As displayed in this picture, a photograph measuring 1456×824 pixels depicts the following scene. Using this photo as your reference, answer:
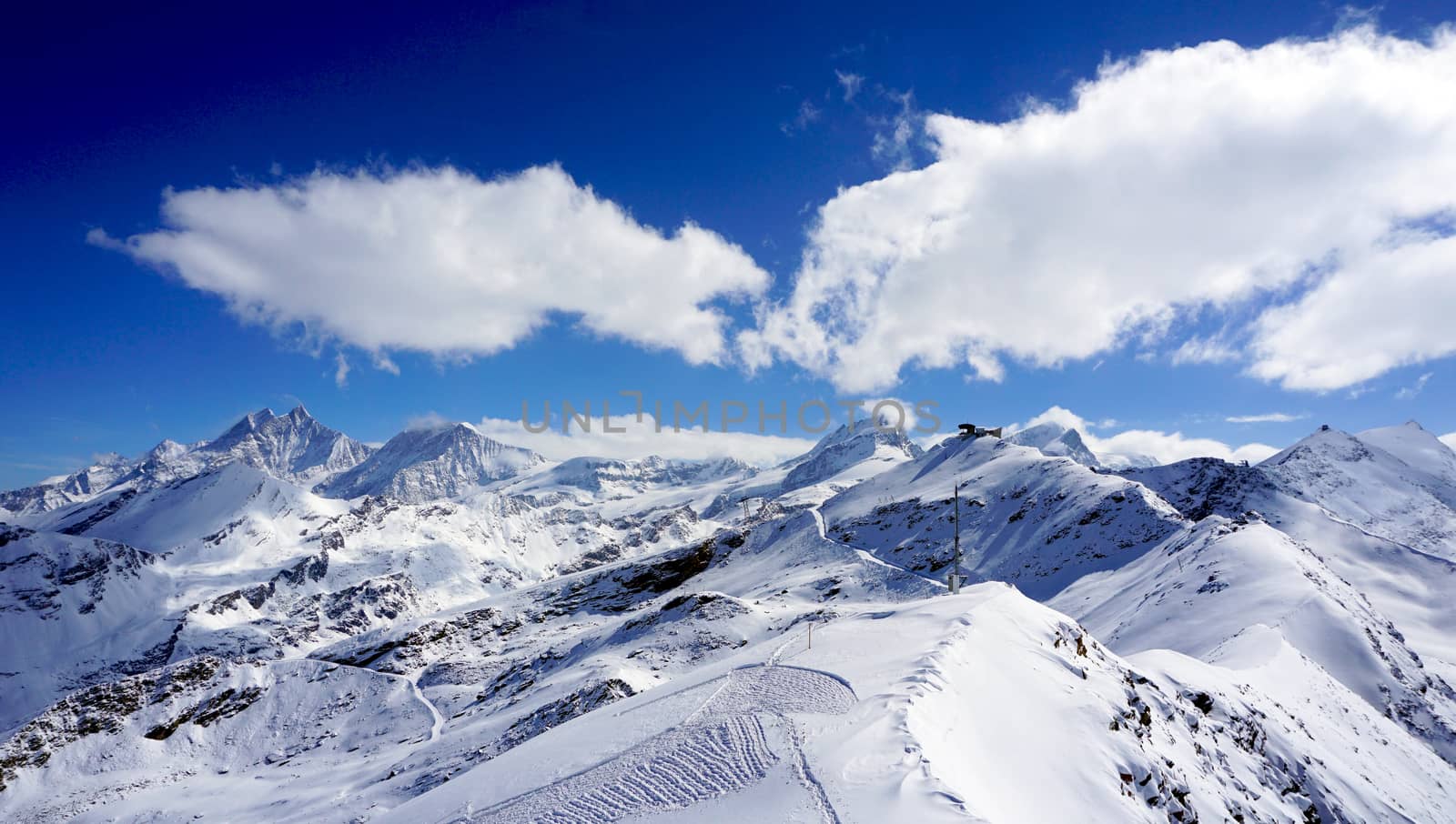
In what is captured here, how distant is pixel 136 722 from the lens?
88.0 meters

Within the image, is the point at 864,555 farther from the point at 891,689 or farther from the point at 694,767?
the point at 694,767

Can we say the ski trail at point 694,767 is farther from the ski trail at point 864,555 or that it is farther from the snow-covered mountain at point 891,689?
the ski trail at point 864,555

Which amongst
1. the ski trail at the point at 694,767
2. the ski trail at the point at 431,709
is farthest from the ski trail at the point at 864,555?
the ski trail at the point at 694,767

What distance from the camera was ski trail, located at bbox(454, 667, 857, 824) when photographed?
50.7 ft

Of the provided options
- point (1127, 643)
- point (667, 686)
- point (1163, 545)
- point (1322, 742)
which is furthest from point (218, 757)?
point (1163, 545)

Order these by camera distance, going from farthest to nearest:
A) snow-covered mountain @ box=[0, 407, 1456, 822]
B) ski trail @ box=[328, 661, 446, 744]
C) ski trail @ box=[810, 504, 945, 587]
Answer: ski trail @ box=[810, 504, 945, 587], ski trail @ box=[328, 661, 446, 744], snow-covered mountain @ box=[0, 407, 1456, 822]

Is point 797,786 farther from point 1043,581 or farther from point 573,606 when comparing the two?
point 573,606

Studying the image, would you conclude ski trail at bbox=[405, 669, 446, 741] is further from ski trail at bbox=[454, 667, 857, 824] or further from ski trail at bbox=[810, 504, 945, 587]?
ski trail at bbox=[810, 504, 945, 587]

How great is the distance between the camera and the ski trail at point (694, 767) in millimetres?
15453

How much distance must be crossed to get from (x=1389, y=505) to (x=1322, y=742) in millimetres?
212897

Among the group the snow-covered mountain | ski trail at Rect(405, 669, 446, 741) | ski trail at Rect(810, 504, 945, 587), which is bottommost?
ski trail at Rect(405, 669, 446, 741)

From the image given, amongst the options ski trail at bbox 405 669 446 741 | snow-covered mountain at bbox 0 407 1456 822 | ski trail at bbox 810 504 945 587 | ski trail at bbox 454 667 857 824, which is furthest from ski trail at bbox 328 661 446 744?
ski trail at bbox 810 504 945 587

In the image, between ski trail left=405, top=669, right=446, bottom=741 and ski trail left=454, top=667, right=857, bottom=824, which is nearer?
ski trail left=454, top=667, right=857, bottom=824

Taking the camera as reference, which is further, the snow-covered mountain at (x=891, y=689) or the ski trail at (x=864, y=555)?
the ski trail at (x=864, y=555)
